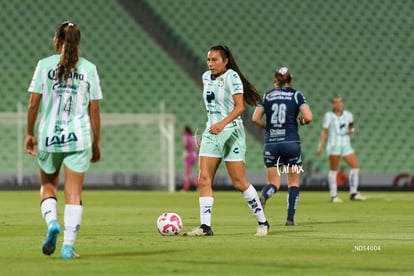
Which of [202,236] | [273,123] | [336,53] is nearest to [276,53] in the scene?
[336,53]

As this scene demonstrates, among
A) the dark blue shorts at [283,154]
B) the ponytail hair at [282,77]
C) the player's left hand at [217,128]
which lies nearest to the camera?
the player's left hand at [217,128]

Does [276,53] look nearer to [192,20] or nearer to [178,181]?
[192,20]

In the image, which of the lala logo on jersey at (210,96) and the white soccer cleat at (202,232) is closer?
the white soccer cleat at (202,232)

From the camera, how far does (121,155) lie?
30.4 meters

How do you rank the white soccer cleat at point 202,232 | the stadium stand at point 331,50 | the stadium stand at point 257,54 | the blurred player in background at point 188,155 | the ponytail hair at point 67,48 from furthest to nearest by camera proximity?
the stadium stand at point 331,50 < the stadium stand at point 257,54 < the blurred player in background at point 188,155 < the white soccer cleat at point 202,232 < the ponytail hair at point 67,48

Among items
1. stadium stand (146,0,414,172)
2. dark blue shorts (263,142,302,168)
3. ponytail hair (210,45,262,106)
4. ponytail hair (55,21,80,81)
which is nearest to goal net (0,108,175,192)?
stadium stand (146,0,414,172)

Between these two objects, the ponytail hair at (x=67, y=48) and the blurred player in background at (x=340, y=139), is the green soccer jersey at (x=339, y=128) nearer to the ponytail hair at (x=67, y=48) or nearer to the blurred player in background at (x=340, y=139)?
the blurred player in background at (x=340, y=139)

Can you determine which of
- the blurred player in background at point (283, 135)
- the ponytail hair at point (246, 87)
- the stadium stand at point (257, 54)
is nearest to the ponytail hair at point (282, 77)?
the blurred player in background at point (283, 135)

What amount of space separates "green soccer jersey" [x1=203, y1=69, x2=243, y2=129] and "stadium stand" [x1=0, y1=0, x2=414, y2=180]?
714 inches

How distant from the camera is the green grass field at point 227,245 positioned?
8438mm

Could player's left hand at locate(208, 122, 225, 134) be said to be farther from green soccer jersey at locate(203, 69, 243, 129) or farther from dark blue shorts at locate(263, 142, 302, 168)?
dark blue shorts at locate(263, 142, 302, 168)

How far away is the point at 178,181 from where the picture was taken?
31.9 metres

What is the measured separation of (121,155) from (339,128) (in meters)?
8.83

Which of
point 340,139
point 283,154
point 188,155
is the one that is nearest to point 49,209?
point 283,154
